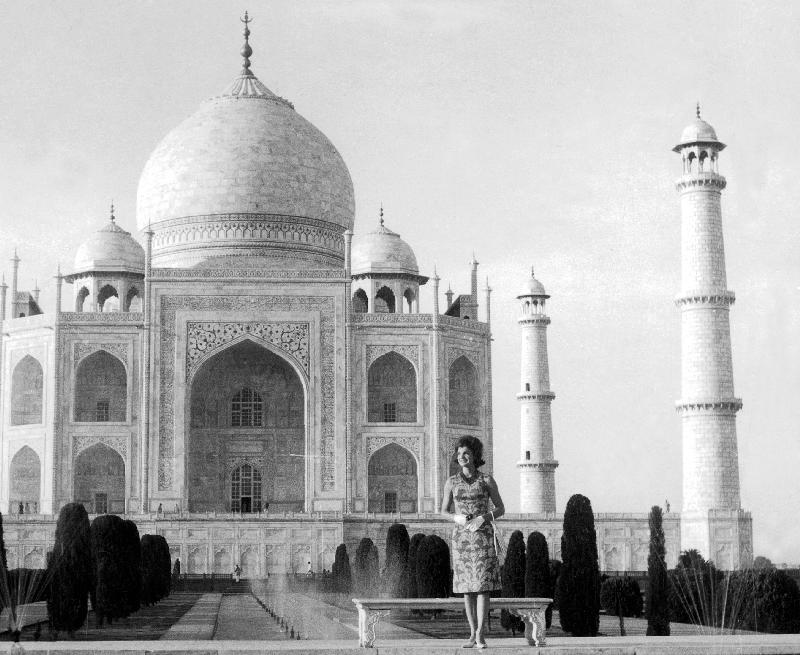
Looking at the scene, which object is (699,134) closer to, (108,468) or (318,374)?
(318,374)

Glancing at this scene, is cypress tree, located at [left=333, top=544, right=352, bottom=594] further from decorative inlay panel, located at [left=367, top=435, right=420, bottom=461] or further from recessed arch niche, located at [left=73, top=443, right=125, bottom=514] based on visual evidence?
recessed arch niche, located at [left=73, top=443, right=125, bottom=514]

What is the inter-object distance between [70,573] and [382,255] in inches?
775

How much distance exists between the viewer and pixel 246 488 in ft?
97.5

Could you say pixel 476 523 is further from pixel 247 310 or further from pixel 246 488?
pixel 246 488

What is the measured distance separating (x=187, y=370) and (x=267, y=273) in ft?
8.06

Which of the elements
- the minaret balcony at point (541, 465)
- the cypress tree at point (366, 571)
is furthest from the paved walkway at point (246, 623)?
the minaret balcony at point (541, 465)

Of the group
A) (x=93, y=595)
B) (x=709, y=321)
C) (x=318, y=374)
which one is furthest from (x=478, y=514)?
(x=318, y=374)

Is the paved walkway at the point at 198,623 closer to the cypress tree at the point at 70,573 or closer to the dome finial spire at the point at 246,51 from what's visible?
the cypress tree at the point at 70,573

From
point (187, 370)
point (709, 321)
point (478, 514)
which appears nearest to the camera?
point (478, 514)

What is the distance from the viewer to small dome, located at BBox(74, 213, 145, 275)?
1222 inches

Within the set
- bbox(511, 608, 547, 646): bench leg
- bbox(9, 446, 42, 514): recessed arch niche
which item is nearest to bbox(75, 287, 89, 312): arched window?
bbox(9, 446, 42, 514): recessed arch niche

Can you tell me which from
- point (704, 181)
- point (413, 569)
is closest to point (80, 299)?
point (704, 181)

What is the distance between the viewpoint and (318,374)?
28.6m

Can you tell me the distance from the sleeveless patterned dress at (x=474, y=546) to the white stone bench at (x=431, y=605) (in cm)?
50
